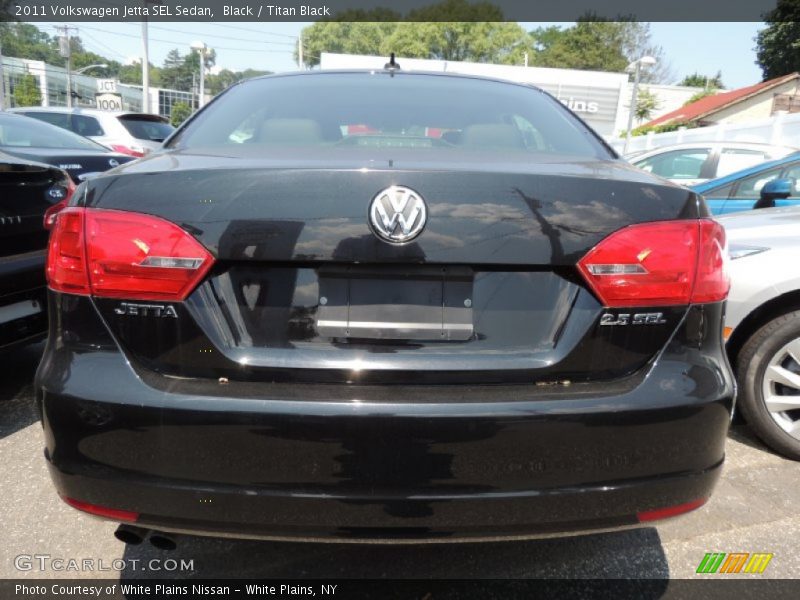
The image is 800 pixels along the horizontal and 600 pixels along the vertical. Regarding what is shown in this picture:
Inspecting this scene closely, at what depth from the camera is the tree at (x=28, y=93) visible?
166ft

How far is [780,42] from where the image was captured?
1811 inches

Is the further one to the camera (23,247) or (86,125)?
(86,125)

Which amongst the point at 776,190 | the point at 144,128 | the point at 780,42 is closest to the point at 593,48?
the point at 780,42

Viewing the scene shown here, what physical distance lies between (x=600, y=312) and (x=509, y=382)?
268mm

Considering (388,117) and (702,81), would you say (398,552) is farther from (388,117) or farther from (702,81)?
(702,81)

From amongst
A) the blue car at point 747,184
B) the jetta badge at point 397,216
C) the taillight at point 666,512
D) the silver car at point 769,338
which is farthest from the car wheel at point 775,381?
the blue car at point 747,184

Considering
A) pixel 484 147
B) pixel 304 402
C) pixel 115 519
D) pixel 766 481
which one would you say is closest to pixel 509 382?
pixel 304 402

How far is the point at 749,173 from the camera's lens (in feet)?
17.5

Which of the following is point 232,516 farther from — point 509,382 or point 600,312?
point 600,312

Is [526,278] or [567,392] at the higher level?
[526,278]

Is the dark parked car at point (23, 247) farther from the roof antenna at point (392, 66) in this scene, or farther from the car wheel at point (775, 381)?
the car wheel at point (775, 381)

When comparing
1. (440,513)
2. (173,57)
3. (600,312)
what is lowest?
(440,513)

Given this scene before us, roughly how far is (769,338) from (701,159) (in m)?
5.26

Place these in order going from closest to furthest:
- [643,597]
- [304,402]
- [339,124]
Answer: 1. [304,402]
2. [643,597]
3. [339,124]
